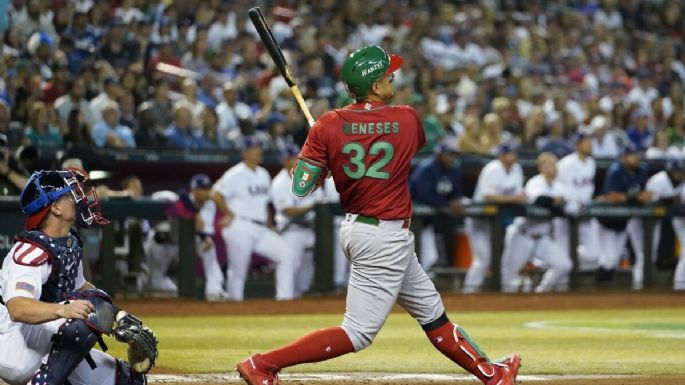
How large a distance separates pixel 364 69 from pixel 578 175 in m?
10.4

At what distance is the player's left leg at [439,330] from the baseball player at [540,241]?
907 cm

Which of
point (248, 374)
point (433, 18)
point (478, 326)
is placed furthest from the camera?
point (433, 18)

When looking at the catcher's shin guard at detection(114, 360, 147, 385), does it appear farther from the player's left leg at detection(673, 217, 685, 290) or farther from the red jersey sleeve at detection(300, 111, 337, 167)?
the player's left leg at detection(673, 217, 685, 290)

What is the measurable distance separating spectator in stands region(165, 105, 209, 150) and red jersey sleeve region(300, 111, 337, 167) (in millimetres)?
9201

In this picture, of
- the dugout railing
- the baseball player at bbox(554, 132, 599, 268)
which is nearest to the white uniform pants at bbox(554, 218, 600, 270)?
the baseball player at bbox(554, 132, 599, 268)

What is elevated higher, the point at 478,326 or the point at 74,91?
the point at 74,91

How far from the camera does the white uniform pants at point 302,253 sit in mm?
14953

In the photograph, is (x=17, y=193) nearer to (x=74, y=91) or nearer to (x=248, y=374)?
(x=74, y=91)

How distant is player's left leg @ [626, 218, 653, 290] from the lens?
16297 mm

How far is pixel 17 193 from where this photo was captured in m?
12.9

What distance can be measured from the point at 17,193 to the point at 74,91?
2406 millimetres

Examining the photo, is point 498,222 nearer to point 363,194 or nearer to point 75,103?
point 75,103

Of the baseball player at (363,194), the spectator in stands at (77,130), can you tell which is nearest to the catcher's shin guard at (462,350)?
the baseball player at (363,194)

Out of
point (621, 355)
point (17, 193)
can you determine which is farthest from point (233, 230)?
point (621, 355)
